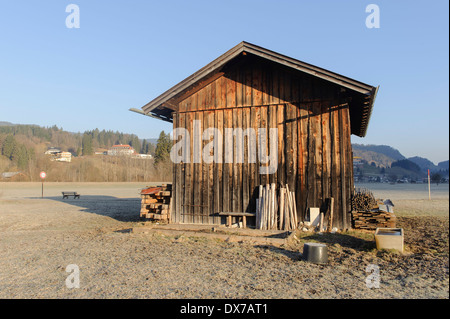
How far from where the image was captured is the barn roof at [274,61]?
10.7 metres

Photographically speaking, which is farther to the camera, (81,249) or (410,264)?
(81,249)

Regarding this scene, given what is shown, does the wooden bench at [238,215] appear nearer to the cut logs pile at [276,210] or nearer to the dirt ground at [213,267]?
the cut logs pile at [276,210]

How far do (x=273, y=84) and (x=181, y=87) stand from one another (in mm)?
3559

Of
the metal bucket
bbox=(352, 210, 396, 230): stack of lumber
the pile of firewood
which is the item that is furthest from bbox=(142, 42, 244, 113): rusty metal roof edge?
the metal bucket

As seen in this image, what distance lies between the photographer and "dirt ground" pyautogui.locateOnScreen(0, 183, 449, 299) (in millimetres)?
5711

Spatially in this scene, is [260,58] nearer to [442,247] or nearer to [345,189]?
[345,189]

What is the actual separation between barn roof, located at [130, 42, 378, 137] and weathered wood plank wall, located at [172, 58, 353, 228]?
23.1 inches

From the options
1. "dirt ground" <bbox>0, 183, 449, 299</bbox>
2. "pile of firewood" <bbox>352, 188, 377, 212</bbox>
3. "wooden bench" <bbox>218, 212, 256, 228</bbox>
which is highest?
"pile of firewood" <bbox>352, 188, 377, 212</bbox>

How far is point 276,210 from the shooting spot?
11.7 m

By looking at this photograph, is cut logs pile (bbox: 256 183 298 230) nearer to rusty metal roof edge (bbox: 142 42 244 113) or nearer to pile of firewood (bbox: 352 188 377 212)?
pile of firewood (bbox: 352 188 377 212)

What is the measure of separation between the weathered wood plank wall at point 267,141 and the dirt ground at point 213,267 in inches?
81.7

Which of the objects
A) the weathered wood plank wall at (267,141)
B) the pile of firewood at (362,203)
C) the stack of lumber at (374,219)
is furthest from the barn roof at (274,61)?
the stack of lumber at (374,219)

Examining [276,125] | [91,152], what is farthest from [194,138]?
[91,152]

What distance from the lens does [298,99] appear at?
11.9 meters
